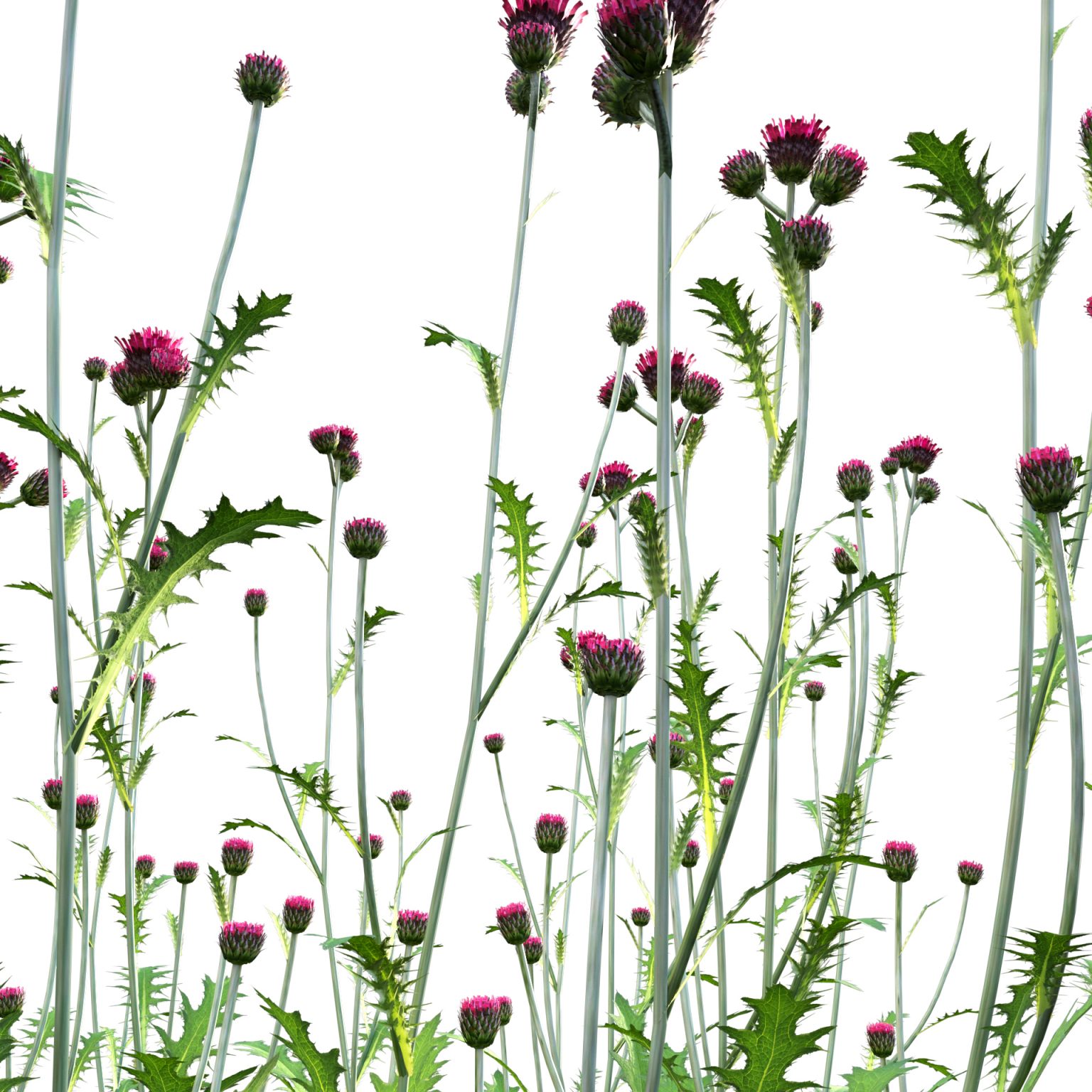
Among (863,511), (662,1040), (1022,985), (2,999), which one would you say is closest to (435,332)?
(863,511)

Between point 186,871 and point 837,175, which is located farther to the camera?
point 186,871

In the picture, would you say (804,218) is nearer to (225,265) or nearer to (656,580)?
(656,580)

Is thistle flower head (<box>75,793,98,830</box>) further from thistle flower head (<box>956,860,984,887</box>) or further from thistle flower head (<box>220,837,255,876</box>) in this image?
thistle flower head (<box>956,860,984,887</box>)

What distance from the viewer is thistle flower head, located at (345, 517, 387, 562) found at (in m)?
2.86

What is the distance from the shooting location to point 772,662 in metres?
1.76

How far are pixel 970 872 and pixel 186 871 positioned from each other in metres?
2.89

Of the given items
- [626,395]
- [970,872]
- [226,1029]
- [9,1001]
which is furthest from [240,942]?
[970,872]

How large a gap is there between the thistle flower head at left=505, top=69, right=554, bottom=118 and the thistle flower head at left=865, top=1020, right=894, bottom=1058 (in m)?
3.23

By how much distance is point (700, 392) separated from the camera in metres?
2.92

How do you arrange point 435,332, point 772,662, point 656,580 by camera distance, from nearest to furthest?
point 656,580 → point 772,662 → point 435,332

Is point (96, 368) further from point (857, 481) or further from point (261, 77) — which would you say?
point (857, 481)

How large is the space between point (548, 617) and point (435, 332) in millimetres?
896

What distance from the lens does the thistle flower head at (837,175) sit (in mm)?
2195

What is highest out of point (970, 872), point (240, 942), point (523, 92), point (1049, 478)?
point (523, 92)
